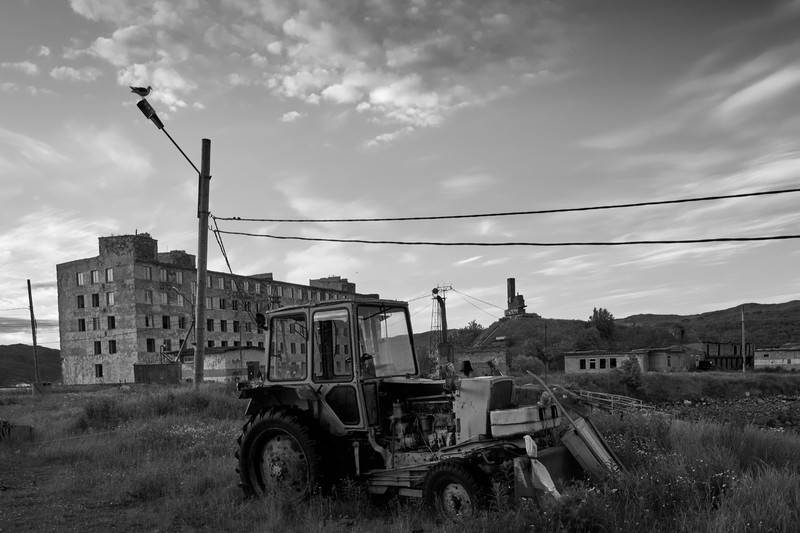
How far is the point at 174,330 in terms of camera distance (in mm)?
66000

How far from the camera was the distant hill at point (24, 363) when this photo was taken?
377 ft

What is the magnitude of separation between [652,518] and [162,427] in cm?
1146

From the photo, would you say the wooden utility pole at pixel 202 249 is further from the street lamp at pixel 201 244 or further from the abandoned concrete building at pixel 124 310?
the abandoned concrete building at pixel 124 310

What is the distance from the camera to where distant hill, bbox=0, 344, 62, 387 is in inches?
4525

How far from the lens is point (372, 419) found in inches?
326

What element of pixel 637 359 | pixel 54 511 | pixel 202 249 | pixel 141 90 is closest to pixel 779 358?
pixel 637 359

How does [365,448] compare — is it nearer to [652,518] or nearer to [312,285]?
[652,518]

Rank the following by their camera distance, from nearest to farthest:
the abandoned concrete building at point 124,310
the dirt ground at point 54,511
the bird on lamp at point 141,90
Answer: the dirt ground at point 54,511 → the bird on lamp at point 141,90 → the abandoned concrete building at point 124,310

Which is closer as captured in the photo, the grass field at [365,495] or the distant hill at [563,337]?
the grass field at [365,495]

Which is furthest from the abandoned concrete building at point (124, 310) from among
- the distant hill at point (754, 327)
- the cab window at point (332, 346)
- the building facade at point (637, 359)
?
the distant hill at point (754, 327)

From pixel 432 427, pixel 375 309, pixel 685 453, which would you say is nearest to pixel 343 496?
pixel 432 427

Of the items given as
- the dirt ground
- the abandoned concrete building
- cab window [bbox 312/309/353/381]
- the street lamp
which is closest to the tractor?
Result: cab window [bbox 312/309/353/381]

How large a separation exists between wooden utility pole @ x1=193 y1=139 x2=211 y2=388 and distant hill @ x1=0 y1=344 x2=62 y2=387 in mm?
107544

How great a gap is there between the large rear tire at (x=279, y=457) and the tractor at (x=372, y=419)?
0.01m
